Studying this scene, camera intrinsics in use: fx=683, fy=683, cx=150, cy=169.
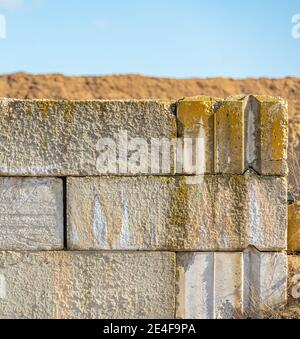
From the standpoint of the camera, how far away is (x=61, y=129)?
493cm

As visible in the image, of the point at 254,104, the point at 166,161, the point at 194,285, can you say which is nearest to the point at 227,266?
the point at 194,285

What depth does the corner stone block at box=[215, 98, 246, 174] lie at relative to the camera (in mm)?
5000

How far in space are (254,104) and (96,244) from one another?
5.11ft

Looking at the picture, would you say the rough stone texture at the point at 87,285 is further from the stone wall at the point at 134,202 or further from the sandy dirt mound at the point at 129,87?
the sandy dirt mound at the point at 129,87

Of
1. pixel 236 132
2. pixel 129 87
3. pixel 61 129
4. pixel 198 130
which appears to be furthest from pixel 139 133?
pixel 129 87

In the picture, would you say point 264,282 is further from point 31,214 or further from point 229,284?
point 31,214

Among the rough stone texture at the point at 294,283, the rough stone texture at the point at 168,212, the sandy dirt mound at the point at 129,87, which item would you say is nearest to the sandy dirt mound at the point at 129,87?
the sandy dirt mound at the point at 129,87

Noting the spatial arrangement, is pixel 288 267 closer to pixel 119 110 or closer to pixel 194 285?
pixel 194 285

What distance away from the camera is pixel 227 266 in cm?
507

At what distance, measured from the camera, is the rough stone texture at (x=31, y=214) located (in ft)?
16.3

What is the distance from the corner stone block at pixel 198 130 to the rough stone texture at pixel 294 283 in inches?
46.5

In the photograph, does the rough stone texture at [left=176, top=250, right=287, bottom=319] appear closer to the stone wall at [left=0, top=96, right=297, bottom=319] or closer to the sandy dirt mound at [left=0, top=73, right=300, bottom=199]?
the stone wall at [left=0, top=96, right=297, bottom=319]

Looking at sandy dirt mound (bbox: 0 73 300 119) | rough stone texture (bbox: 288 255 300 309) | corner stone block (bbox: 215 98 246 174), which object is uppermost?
sandy dirt mound (bbox: 0 73 300 119)

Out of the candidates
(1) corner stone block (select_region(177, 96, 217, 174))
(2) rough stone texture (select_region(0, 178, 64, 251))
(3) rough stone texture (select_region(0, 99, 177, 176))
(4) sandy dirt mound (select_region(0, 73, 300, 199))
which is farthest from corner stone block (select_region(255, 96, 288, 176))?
(4) sandy dirt mound (select_region(0, 73, 300, 199))
